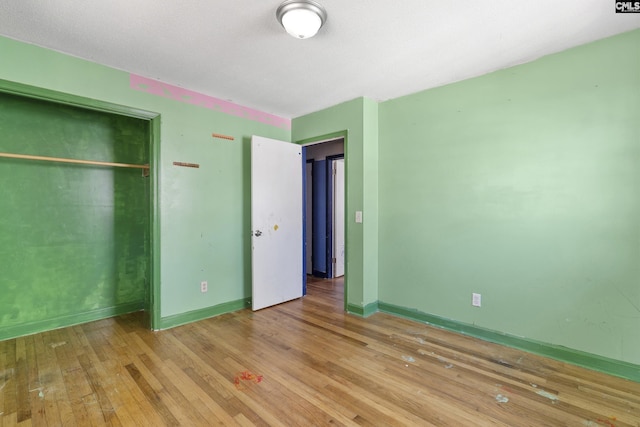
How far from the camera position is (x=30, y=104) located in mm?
2844

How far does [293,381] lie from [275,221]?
1938 millimetres

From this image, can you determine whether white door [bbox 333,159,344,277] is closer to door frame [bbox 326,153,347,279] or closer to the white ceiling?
door frame [bbox 326,153,347,279]

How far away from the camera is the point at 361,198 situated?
10.8 ft

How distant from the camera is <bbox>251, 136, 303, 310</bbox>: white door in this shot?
11.3ft

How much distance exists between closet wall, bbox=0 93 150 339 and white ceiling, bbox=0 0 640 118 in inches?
37.4

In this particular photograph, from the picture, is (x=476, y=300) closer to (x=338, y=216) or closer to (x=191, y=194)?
(x=338, y=216)

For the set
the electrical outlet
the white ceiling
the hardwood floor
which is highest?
the white ceiling

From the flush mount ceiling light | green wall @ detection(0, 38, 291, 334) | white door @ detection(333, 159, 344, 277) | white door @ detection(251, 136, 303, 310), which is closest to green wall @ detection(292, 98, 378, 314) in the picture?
white door @ detection(251, 136, 303, 310)

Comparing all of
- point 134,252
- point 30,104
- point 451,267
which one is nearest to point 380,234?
point 451,267

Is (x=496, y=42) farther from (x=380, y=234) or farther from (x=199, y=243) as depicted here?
(x=199, y=243)

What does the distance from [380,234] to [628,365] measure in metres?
2.15

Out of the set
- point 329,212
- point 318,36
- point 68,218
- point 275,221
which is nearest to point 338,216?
point 329,212

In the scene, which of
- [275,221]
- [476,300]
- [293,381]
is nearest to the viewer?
[293,381]

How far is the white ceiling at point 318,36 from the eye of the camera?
1813 millimetres
